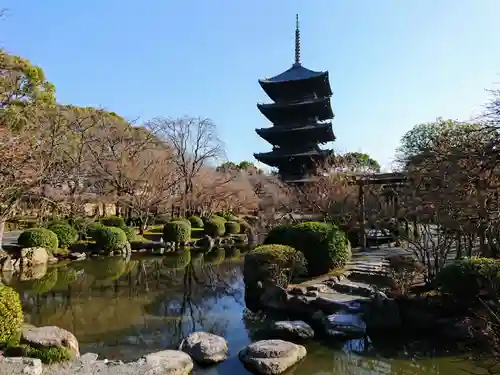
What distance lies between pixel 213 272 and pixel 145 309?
16.8 feet

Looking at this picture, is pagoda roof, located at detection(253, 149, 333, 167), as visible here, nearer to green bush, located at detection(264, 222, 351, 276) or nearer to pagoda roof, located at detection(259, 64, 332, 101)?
pagoda roof, located at detection(259, 64, 332, 101)

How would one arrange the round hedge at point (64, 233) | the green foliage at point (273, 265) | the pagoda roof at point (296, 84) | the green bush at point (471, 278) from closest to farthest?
the green bush at point (471, 278) → the green foliage at point (273, 265) → the round hedge at point (64, 233) → the pagoda roof at point (296, 84)

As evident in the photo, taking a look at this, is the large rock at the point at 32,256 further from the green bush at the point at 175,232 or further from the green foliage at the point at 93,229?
the green bush at the point at 175,232

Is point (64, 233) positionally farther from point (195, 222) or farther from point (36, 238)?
point (195, 222)

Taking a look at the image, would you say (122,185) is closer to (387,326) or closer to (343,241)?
(343,241)

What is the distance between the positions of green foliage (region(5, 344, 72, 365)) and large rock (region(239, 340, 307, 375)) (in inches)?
98.8

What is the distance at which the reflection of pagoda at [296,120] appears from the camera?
26.9 m

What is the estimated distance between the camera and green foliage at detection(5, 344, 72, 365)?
18.2ft

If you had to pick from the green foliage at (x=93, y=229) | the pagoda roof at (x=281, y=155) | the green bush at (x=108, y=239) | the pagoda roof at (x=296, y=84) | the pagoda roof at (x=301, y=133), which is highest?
the pagoda roof at (x=296, y=84)

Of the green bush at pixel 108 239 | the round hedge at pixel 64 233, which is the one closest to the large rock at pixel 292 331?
the green bush at pixel 108 239

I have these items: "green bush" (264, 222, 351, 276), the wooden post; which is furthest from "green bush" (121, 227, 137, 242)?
"green bush" (264, 222, 351, 276)

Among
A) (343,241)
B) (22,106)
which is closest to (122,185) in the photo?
(22,106)

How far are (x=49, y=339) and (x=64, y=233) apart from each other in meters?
11.3

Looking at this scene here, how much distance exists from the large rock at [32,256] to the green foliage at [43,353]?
30.7 ft
